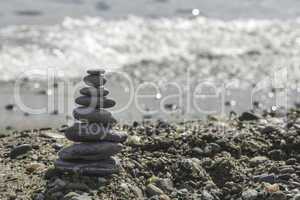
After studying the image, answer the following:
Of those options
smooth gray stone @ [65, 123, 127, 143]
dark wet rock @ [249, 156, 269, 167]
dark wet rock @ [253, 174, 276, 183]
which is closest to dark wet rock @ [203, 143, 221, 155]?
dark wet rock @ [249, 156, 269, 167]

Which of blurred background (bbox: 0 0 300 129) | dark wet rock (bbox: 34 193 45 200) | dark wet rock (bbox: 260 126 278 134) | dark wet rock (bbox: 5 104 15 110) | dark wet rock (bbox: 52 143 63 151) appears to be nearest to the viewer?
dark wet rock (bbox: 34 193 45 200)

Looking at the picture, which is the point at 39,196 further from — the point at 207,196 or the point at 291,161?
the point at 291,161

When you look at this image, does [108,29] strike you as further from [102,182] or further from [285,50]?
[102,182]

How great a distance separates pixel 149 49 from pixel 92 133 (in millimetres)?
9307

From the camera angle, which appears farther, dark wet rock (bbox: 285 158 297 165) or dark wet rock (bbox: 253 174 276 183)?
dark wet rock (bbox: 285 158 297 165)

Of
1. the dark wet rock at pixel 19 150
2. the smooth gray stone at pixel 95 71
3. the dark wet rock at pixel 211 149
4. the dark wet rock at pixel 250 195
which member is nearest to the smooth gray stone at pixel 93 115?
the smooth gray stone at pixel 95 71

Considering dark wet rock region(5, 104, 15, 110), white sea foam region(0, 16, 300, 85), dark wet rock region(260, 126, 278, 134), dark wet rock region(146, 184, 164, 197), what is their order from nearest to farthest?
dark wet rock region(146, 184, 164, 197), dark wet rock region(260, 126, 278, 134), dark wet rock region(5, 104, 15, 110), white sea foam region(0, 16, 300, 85)

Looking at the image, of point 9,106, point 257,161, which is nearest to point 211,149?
point 257,161

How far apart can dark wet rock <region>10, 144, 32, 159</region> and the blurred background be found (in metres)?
2.66

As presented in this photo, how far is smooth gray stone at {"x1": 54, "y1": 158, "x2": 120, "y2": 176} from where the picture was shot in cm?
662

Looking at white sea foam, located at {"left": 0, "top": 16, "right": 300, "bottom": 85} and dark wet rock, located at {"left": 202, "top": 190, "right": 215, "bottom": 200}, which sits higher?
white sea foam, located at {"left": 0, "top": 16, "right": 300, "bottom": 85}

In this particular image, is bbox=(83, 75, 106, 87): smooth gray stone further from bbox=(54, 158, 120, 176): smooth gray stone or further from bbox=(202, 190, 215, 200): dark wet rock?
bbox=(202, 190, 215, 200): dark wet rock

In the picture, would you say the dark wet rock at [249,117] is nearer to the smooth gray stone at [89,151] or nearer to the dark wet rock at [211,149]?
the dark wet rock at [211,149]

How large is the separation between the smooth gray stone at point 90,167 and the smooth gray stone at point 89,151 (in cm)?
4
